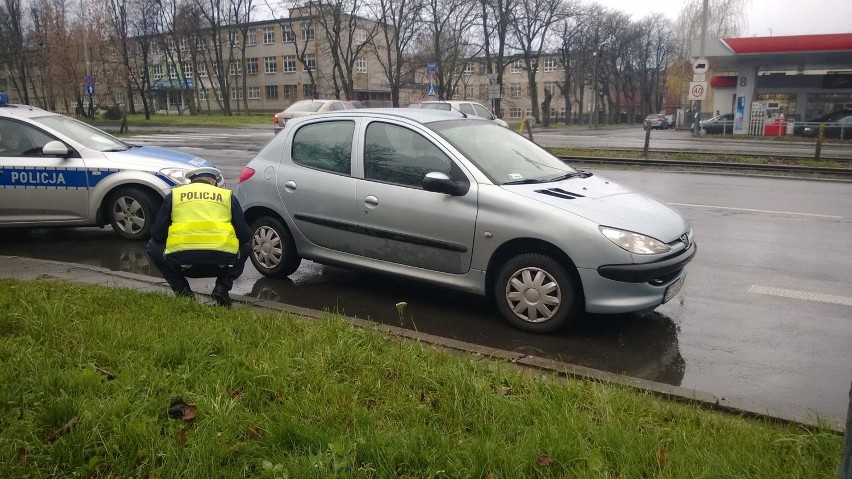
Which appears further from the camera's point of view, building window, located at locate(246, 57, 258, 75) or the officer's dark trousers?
building window, located at locate(246, 57, 258, 75)

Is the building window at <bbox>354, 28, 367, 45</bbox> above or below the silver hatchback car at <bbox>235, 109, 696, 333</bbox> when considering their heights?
above

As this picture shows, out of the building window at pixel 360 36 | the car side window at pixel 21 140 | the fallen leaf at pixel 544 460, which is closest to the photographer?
the fallen leaf at pixel 544 460

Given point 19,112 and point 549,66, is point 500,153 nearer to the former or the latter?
point 19,112

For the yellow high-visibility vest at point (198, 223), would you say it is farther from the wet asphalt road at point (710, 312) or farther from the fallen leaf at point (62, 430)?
the fallen leaf at point (62, 430)

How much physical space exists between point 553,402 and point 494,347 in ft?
4.87

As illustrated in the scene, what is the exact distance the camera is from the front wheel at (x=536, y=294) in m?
5.22

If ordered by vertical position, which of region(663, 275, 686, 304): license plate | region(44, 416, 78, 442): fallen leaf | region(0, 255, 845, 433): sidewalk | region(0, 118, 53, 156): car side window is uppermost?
region(0, 118, 53, 156): car side window

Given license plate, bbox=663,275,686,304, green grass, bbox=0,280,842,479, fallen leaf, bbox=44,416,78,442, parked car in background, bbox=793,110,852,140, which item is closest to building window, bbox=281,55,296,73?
parked car in background, bbox=793,110,852,140

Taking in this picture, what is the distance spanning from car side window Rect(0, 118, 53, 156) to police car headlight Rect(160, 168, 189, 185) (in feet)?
4.81

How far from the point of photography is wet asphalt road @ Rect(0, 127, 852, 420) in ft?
15.2

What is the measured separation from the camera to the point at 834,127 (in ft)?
111

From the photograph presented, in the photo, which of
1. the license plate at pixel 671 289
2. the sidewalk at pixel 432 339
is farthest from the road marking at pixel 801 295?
the sidewalk at pixel 432 339

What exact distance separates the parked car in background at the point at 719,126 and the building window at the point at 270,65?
59.7 m

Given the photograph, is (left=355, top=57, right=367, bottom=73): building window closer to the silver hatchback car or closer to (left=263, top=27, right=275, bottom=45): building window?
(left=263, top=27, right=275, bottom=45): building window
